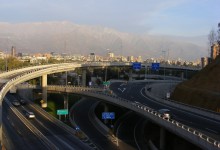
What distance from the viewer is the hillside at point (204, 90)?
208ft

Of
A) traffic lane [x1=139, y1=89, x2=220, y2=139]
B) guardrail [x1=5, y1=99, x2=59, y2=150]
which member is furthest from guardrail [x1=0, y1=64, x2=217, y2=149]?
guardrail [x1=5, y1=99, x2=59, y2=150]

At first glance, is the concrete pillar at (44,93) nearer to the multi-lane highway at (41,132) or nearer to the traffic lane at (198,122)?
the multi-lane highway at (41,132)

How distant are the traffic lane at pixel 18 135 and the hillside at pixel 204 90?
28.9 m

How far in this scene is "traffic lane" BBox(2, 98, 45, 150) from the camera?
5014cm

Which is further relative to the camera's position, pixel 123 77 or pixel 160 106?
pixel 123 77

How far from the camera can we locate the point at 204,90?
68250mm

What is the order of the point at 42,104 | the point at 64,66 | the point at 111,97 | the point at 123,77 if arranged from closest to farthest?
1. the point at 111,97
2. the point at 42,104
3. the point at 64,66
4. the point at 123,77

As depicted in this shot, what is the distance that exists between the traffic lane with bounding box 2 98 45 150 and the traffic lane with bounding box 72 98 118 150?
905 centimetres

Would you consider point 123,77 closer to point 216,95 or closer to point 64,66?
point 64,66

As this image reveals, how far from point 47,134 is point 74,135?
431 cm

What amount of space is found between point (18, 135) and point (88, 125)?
1598 centimetres

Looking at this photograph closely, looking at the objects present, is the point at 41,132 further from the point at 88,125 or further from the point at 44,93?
the point at 44,93

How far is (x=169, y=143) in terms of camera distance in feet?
171

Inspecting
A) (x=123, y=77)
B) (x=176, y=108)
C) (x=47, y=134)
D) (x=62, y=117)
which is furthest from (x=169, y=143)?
(x=123, y=77)
